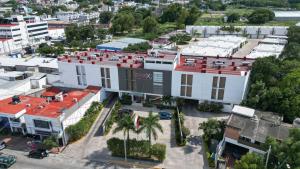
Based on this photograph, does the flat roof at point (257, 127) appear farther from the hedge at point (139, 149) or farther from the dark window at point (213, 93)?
the hedge at point (139, 149)

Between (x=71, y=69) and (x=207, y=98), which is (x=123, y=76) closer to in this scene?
(x=71, y=69)

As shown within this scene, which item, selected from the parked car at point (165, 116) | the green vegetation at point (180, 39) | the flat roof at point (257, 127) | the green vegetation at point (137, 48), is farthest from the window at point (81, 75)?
the green vegetation at point (180, 39)

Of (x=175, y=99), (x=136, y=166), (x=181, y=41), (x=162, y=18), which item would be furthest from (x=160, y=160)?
(x=162, y=18)

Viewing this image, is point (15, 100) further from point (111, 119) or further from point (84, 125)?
point (111, 119)

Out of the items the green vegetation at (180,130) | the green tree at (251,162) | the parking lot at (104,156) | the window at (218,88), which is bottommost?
the parking lot at (104,156)

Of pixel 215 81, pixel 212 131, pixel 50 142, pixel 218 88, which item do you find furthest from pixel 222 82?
pixel 50 142

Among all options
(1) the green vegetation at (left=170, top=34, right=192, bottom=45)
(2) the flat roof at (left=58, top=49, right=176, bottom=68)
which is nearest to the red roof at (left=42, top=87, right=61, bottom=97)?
(2) the flat roof at (left=58, top=49, right=176, bottom=68)
